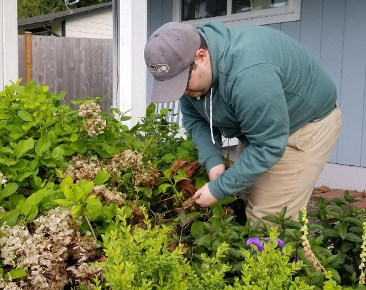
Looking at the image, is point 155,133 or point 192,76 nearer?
point 192,76

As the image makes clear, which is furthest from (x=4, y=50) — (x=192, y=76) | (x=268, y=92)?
(x=268, y=92)

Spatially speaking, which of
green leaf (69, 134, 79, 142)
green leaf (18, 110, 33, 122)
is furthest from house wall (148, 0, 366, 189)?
green leaf (18, 110, 33, 122)

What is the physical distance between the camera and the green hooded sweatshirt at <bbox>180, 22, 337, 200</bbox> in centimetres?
193

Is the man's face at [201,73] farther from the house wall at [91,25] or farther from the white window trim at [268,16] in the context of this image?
the house wall at [91,25]

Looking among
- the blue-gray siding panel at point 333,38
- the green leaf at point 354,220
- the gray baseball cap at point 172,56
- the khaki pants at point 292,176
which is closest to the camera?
the gray baseball cap at point 172,56

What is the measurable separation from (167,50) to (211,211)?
0.76 m

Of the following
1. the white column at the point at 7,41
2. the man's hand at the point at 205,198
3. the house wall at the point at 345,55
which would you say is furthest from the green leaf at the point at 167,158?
the house wall at the point at 345,55

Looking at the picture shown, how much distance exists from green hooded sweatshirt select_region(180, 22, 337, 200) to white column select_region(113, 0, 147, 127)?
48.4 inches

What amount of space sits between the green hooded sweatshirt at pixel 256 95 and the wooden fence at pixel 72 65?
10480 millimetres

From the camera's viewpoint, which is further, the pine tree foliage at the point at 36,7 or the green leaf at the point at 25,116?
the pine tree foliage at the point at 36,7

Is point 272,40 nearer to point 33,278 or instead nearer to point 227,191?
point 227,191

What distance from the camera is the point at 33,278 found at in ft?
5.08

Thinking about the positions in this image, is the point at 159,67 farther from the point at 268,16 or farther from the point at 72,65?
the point at 72,65

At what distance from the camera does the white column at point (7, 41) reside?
12.8ft
